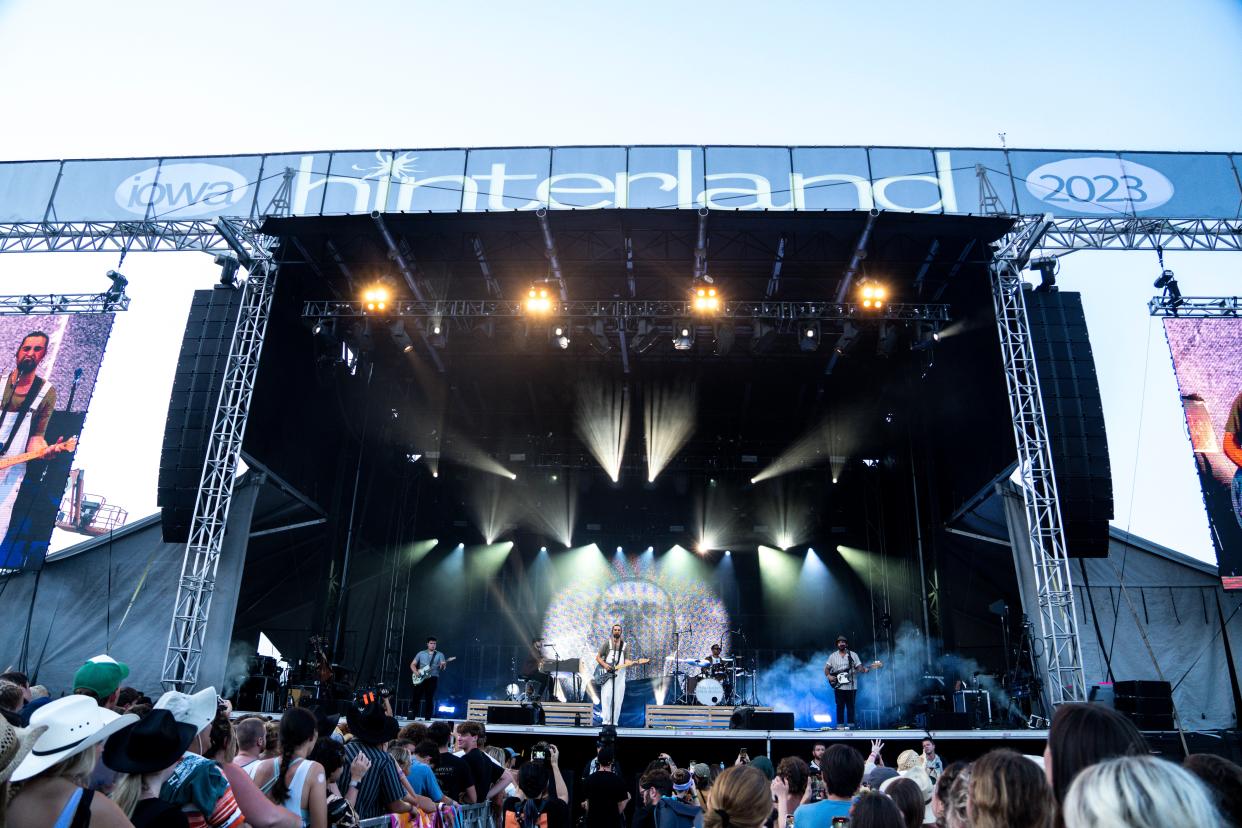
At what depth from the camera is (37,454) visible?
13.3 meters

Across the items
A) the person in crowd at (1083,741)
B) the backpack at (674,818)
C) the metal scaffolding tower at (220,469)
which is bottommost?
the backpack at (674,818)

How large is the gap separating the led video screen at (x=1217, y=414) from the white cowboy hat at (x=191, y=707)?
13.8 meters

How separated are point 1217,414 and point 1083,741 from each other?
13.7m

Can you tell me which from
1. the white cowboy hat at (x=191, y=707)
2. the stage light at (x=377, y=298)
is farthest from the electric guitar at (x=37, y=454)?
the white cowboy hat at (x=191, y=707)

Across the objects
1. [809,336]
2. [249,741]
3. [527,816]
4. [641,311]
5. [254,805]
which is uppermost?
[641,311]

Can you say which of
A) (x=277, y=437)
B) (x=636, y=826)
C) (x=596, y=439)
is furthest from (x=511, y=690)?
(x=636, y=826)

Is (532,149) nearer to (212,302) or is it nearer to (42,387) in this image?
(212,302)

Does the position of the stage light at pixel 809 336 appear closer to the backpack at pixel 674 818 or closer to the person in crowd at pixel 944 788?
the backpack at pixel 674 818

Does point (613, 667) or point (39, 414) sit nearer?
point (39, 414)

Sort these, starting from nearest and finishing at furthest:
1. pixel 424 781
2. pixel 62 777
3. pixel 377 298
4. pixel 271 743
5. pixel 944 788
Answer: pixel 62 777 → pixel 944 788 → pixel 271 743 → pixel 424 781 → pixel 377 298

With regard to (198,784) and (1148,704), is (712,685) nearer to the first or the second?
(1148,704)

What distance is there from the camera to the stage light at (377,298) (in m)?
13.8

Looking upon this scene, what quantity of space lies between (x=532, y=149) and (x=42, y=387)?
867cm

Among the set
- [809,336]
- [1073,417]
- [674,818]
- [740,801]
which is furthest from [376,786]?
[809,336]
